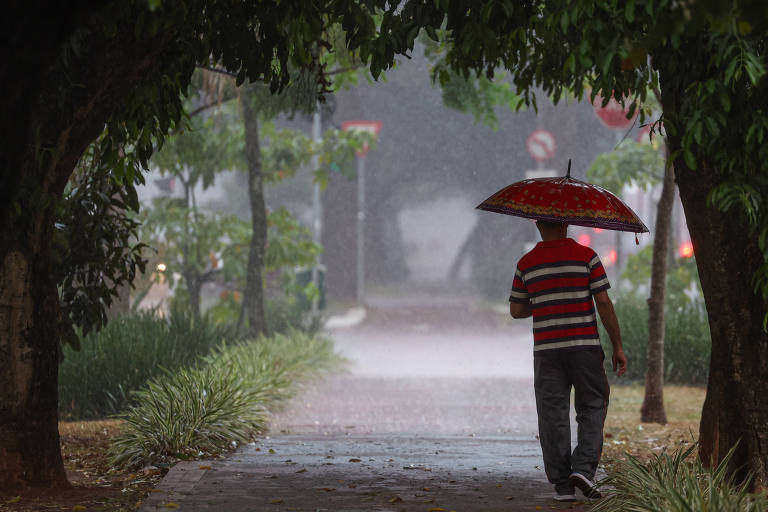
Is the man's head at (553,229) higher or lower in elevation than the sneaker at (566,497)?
higher

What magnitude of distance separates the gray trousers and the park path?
0.23m

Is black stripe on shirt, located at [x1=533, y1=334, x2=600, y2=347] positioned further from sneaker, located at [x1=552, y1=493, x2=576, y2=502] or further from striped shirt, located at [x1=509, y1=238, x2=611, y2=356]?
sneaker, located at [x1=552, y1=493, x2=576, y2=502]

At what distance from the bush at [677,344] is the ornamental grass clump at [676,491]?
7.46m

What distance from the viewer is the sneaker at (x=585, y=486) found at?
542cm

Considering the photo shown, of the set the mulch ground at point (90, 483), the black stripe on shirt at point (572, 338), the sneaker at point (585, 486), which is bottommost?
the mulch ground at point (90, 483)

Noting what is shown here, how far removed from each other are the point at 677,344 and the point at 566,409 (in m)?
7.69

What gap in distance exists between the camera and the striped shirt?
18.0 feet

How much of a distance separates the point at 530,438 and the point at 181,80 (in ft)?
15.4

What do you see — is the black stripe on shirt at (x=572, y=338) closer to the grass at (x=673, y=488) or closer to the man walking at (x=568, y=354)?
the man walking at (x=568, y=354)

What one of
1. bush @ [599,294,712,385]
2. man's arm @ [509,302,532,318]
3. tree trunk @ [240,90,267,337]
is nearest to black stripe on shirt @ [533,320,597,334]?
man's arm @ [509,302,532,318]

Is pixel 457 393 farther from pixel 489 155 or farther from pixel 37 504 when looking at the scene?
pixel 489 155

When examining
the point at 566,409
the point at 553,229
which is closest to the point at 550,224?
the point at 553,229

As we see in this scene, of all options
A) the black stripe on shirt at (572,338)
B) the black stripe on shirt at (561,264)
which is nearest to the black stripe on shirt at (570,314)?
the black stripe on shirt at (572,338)

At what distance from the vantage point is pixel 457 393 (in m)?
13.1
